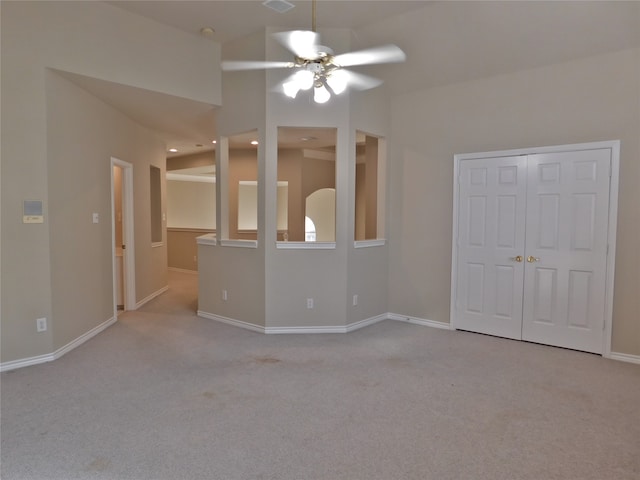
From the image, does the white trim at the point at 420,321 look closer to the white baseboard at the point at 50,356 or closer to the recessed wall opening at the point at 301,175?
the recessed wall opening at the point at 301,175

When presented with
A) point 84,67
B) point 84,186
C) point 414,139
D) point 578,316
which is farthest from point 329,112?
point 578,316

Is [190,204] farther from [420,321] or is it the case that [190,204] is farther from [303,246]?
[420,321]

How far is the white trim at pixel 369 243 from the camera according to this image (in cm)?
479

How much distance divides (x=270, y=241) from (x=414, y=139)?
2.26 m

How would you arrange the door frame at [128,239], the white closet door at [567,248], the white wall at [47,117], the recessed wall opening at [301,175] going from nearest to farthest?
the white wall at [47,117]
the white closet door at [567,248]
the door frame at [128,239]
the recessed wall opening at [301,175]

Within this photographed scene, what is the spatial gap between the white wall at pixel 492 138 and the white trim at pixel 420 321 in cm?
6

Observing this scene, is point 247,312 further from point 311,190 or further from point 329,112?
point 311,190

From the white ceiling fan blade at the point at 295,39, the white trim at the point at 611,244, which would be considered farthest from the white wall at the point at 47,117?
the white trim at the point at 611,244

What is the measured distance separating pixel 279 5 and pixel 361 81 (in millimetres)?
1366

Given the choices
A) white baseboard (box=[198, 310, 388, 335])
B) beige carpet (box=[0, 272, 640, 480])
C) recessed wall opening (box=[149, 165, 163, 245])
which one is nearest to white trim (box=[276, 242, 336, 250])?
white baseboard (box=[198, 310, 388, 335])

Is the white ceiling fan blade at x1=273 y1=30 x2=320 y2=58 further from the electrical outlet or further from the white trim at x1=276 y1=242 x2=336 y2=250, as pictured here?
the electrical outlet

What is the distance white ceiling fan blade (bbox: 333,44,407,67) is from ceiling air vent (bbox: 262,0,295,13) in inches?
31.2

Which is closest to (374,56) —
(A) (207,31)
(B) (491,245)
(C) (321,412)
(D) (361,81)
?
(D) (361,81)

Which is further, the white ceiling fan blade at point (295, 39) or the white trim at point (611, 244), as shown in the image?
the white ceiling fan blade at point (295, 39)
